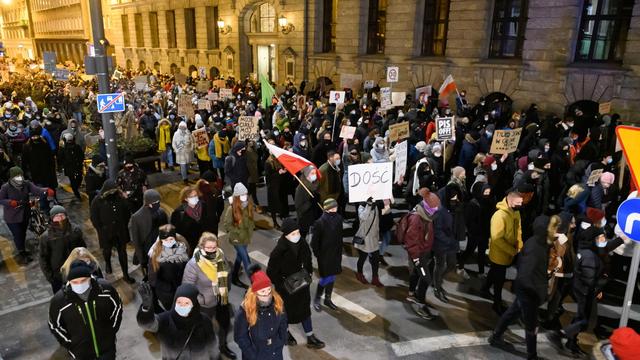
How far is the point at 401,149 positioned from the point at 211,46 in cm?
2601

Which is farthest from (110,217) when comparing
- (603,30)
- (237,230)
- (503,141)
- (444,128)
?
(603,30)

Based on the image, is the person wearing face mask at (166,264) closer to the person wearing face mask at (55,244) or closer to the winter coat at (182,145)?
the person wearing face mask at (55,244)

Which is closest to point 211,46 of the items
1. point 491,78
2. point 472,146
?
point 491,78

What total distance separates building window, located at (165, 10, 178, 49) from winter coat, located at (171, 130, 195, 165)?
26.9 metres

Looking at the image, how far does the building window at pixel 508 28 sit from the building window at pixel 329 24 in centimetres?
864

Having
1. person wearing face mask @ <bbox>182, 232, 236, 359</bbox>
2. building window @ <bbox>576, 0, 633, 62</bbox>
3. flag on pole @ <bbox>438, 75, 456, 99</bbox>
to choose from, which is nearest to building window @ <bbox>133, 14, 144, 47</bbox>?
flag on pole @ <bbox>438, 75, 456, 99</bbox>

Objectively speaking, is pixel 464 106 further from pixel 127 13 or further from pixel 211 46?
pixel 127 13

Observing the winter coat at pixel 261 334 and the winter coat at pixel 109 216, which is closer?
the winter coat at pixel 261 334

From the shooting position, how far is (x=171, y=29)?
35875 mm

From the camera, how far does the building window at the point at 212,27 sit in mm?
31047

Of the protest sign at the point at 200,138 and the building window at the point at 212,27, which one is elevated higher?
the building window at the point at 212,27

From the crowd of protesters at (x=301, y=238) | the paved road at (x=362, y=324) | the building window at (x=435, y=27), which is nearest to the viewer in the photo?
the crowd of protesters at (x=301, y=238)

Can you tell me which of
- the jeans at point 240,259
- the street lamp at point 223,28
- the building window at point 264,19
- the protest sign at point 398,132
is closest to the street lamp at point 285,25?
the building window at point 264,19

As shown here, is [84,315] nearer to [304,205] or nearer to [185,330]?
[185,330]
